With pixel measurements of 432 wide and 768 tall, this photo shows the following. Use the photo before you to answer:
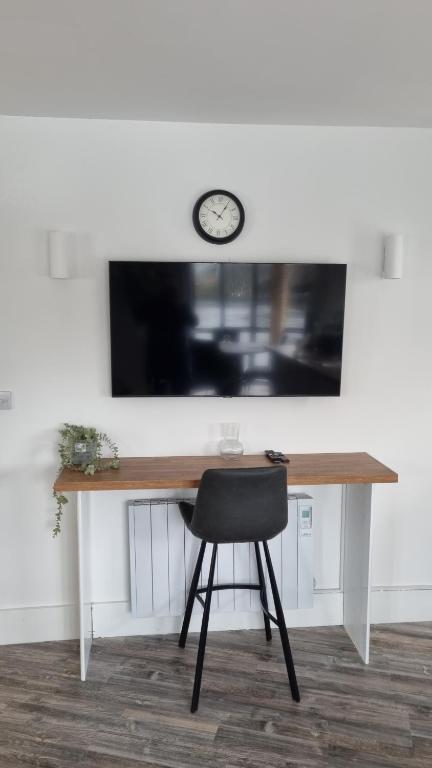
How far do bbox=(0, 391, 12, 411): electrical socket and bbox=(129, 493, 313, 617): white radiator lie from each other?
797 millimetres

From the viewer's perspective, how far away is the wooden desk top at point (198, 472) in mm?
2441

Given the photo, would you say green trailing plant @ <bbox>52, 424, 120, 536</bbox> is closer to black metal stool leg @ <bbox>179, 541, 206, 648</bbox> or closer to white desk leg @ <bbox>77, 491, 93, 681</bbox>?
white desk leg @ <bbox>77, 491, 93, 681</bbox>

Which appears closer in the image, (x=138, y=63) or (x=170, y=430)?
(x=138, y=63)

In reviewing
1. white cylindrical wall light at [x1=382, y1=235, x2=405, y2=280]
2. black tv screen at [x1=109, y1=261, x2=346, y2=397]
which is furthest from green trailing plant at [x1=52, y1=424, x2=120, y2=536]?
white cylindrical wall light at [x1=382, y1=235, x2=405, y2=280]

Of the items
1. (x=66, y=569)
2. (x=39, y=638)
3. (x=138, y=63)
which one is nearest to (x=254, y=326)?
(x=138, y=63)

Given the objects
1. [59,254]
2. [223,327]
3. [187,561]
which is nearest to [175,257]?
[223,327]

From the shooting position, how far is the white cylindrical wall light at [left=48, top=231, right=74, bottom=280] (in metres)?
2.63

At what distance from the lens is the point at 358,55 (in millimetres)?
2053

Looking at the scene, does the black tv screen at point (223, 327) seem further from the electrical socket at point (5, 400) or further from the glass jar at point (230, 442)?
the electrical socket at point (5, 400)

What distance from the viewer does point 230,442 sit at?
2.82 m

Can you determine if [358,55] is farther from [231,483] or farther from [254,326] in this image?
[231,483]

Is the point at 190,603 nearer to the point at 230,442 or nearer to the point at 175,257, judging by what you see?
the point at 230,442

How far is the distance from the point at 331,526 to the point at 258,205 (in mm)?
1752

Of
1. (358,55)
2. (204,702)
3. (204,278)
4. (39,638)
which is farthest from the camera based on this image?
(39,638)
